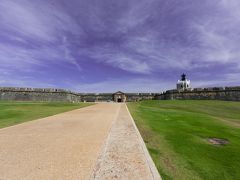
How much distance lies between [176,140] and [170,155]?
6.07 ft

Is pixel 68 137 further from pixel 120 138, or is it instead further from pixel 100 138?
pixel 120 138

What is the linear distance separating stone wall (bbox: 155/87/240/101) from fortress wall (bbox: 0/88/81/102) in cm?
3083

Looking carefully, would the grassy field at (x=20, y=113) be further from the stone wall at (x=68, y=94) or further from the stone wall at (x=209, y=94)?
the stone wall at (x=209, y=94)

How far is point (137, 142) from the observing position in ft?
19.4

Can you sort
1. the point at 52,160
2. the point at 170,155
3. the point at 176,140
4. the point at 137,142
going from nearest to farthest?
1. the point at 52,160
2. the point at 170,155
3. the point at 137,142
4. the point at 176,140

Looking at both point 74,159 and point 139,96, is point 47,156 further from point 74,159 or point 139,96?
point 139,96

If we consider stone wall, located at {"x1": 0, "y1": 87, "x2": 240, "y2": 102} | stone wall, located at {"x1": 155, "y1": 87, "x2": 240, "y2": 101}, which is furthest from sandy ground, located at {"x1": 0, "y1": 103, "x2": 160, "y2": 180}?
stone wall, located at {"x1": 0, "y1": 87, "x2": 240, "y2": 102}

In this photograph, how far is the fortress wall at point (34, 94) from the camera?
142 ft

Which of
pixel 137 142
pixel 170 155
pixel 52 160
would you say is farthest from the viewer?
pixel 137 142

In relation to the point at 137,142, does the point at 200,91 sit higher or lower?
→ higher

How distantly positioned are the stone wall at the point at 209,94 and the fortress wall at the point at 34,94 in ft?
101

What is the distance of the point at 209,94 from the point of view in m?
43.3

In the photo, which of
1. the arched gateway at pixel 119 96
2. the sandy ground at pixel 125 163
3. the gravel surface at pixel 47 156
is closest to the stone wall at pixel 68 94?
the arched gateway at pixel 119 96

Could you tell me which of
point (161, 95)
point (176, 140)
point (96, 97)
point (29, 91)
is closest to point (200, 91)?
point (161, 95)
